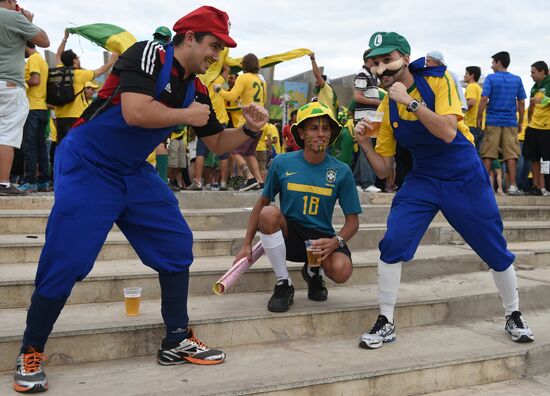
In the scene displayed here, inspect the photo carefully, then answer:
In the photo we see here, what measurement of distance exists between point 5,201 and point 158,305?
238 centimetres

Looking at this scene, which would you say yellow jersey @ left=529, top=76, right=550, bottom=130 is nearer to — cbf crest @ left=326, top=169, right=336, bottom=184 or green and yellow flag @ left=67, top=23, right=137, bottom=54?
cbf crest @ left=326, top=169, right=336, bottom=184

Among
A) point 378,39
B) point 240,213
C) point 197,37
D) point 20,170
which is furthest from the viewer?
point 20,170

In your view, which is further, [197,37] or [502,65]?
[502,65]

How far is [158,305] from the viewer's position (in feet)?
13.6

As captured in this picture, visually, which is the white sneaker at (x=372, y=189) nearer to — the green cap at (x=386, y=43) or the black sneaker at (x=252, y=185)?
the black sneaker at (x=252, y=185)

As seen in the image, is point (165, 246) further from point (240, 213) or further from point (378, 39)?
point (240, 213)

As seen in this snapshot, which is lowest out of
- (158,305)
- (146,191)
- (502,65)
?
(158,305)

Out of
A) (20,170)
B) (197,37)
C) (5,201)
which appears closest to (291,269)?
(197,37)

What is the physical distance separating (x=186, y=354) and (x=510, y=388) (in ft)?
6.71

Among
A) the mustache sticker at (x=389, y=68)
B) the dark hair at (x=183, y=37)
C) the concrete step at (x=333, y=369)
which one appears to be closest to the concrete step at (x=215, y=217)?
the concrete step at (x=333, y=369)

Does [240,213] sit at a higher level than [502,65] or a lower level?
lower

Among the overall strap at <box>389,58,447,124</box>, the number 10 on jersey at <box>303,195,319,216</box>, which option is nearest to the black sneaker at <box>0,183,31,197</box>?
the number 10 on jersey at <box>303,195,319,216</box>

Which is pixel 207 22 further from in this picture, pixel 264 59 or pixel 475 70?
pixel 475 70

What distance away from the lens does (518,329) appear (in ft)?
13.4
